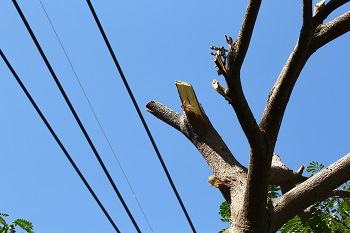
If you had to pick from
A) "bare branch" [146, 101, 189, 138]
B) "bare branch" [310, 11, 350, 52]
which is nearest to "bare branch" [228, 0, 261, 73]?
"bare branch" [310, 11, 350, 52]

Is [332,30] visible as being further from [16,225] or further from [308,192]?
[16,225]

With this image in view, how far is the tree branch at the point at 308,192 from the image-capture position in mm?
3510

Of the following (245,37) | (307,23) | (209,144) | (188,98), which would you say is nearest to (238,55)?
(245,37)

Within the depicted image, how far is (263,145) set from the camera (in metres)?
3.12

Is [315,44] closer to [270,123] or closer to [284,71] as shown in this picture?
[284,71]

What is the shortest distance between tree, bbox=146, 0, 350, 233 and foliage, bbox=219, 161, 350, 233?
2.36 feet

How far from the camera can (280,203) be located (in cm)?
354

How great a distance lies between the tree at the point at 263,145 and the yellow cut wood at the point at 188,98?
1.42 ft

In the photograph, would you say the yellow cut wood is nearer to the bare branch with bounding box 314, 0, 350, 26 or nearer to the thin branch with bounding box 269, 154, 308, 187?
the thin branch with bounding box 269, 154, 308, 187

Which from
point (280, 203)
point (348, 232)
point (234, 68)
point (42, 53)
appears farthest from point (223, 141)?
point (42, 53)

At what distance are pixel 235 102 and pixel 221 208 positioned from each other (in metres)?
2.01

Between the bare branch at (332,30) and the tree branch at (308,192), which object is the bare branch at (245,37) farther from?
the tree branch at (308,192)

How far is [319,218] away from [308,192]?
0.86 m

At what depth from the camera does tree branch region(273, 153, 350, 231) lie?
3.51 metres
